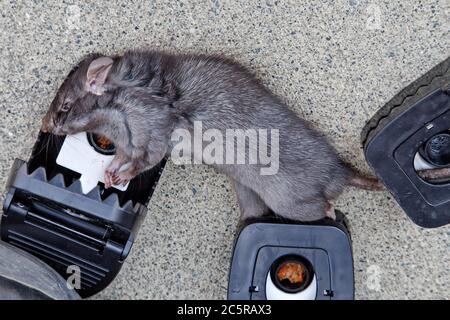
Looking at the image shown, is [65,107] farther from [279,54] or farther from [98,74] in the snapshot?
[279,54]

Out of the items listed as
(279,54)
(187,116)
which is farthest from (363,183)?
(187,116)

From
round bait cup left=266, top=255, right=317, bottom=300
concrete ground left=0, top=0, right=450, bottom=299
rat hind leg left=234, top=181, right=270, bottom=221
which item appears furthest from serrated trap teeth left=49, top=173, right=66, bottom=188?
round bait cup left=266, top=255, right=317, bottom=300

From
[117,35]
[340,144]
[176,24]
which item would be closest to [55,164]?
[117,35]

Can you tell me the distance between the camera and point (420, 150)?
6.64ft

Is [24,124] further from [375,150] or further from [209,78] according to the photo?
[375,150]

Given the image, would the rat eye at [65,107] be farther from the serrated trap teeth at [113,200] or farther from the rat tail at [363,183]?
the rat tail at [363,183]

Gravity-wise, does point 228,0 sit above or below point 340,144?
above

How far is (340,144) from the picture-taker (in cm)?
217

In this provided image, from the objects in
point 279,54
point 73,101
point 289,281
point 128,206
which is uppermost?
point 279,54

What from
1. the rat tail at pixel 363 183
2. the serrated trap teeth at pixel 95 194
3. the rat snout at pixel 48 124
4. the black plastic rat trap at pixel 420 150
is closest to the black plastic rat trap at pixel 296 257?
the rat tail at pixel 363 183

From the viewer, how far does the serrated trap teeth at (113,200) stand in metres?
1.93

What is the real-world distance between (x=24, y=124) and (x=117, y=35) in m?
0.51

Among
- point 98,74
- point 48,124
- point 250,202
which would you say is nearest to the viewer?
point 98,74

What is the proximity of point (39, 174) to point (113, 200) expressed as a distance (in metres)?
0.27
